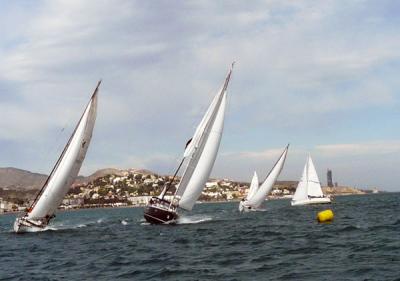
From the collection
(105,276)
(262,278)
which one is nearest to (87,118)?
(105,276)

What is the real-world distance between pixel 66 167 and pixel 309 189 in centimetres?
6126

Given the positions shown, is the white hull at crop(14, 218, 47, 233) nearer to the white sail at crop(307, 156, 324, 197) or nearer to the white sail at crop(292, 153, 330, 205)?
the white sail at crop(292, 153, 330, 205)

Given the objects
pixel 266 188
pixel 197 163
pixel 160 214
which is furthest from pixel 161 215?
pixel 266 188

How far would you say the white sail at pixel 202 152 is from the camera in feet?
185

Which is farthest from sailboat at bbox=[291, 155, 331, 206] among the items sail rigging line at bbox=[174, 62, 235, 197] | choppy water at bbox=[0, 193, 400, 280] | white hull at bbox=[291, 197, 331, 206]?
choppy water at bbox=[0, 193, 400, 280]

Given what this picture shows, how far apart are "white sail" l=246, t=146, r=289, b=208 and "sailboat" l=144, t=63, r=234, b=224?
Answer: 2704 cm

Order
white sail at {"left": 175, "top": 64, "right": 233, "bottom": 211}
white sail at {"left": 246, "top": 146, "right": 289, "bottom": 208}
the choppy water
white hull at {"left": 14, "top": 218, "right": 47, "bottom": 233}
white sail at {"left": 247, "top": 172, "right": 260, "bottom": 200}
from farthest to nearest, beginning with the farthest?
white sail at {"left": 247, "top": 172, "right": 260, "bottom": 200} < white sail at {"left": 246, "top": 146, "right": 289, "bottom": 208} < white sail at {"left": 175, "top": 64, "right": 233, "bottom": 211} < white hull at {"left": 14, "top": 218, "right": 47, "bottom": 233} < the choppy water

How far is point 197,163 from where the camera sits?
57156 mm

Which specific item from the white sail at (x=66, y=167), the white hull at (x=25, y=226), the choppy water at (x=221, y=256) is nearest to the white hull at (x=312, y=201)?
the white sail at (x=66, y=167)

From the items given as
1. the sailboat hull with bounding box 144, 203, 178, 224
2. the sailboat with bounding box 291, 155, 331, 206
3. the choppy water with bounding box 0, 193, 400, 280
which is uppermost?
the sailboat with bounding box 291, 155, 331, 206

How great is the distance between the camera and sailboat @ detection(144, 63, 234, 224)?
5509 cm

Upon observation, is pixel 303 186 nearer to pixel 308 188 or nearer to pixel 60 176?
pixel 308 188

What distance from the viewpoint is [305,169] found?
103750mm

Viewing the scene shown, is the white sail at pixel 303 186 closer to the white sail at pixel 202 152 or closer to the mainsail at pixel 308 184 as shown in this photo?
the mainsail at pixel 308 184
